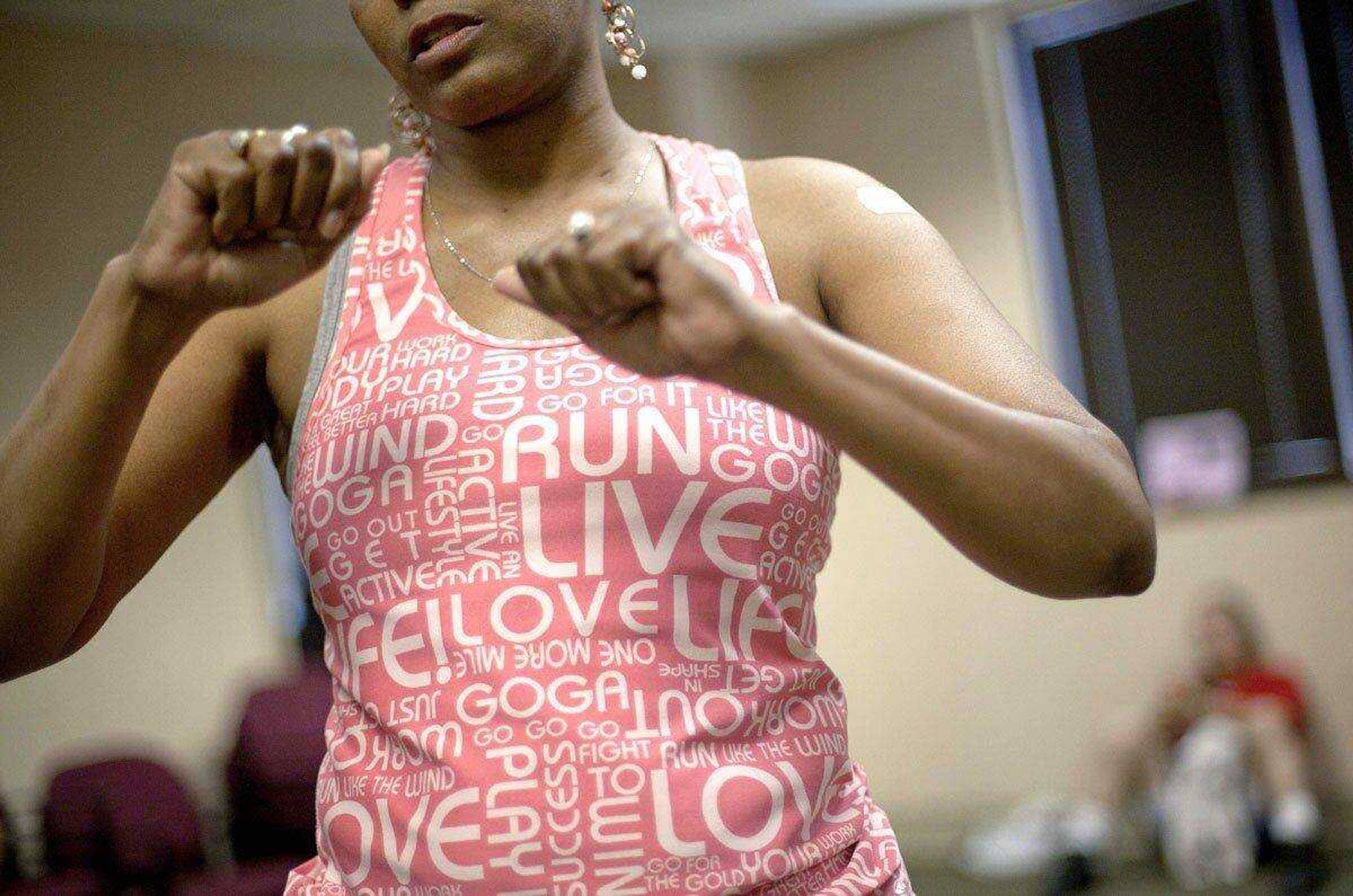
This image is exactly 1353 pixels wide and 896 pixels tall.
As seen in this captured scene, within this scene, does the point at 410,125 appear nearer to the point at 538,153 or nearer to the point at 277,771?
the point at 538,153

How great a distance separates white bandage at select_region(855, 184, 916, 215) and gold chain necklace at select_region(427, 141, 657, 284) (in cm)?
15

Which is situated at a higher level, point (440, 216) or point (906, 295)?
point (440, 216)

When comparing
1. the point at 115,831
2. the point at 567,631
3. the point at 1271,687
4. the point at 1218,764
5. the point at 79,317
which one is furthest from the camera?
the point at 79,317

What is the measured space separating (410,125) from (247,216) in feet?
1.06

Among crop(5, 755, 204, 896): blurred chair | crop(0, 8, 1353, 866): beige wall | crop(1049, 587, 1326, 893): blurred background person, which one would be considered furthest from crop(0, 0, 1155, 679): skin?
crop(0, 8, 1353, 866): beige wall

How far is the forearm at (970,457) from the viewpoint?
2.31ft

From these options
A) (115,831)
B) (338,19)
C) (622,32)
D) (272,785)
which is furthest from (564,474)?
(338,19)

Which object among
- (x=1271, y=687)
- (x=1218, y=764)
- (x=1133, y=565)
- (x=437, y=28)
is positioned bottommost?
(x=1218, y=764)

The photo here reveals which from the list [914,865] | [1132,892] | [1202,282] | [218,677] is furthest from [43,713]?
[1202,282]

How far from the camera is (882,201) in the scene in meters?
0.92

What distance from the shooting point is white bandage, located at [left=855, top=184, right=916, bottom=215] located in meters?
0.91

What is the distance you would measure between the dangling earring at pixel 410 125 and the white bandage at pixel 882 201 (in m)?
0.31

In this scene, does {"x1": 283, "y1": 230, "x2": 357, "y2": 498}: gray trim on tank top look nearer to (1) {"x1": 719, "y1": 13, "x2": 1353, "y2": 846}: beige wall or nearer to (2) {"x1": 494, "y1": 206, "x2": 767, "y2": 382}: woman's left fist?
(2) {"x1": 494, "y1": 206, "x2": 767, "y2": 382}: woman's left fist

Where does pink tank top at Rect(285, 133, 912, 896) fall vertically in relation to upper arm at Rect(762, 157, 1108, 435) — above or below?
below
